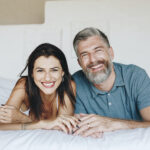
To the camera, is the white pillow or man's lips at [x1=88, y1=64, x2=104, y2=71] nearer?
man's lips at [x1=88, y1=64, x2=104, y2=71]

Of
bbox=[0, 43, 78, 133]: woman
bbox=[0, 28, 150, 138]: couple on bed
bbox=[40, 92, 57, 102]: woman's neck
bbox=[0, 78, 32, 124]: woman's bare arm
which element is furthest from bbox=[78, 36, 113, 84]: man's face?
bbox=[0, 78, 32, 124]: woman's bare arm

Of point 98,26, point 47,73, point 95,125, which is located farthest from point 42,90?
point 98,26

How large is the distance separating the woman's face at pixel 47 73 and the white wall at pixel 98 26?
845 millimetres

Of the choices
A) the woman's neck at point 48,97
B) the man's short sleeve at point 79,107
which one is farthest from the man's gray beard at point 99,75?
the woman's neck at point 48,97

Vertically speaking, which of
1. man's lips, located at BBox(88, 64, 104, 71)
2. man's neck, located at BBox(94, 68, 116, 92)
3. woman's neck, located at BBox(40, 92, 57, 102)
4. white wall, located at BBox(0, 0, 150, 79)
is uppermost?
white wall, located at BBox(0, 0, 150, 79)

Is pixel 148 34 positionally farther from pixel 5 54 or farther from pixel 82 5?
pixel 5 54

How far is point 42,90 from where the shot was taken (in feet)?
4.31

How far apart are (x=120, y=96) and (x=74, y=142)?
2.01 ft

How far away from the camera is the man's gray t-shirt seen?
1.19 m

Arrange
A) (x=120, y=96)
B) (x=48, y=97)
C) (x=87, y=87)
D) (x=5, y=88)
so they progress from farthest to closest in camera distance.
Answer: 1. (x=5, y=88)
2. (x=48, y=97)
3. (x=87, y=87)
4. (x=120, y=96)

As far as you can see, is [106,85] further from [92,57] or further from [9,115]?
[9,115]

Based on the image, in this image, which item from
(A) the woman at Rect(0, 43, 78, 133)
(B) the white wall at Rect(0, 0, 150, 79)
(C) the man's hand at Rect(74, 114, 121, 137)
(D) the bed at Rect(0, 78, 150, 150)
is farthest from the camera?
(B) the white wall at Rect(0, 0, 150, 79)

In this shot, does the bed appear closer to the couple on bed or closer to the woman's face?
the couple on bed

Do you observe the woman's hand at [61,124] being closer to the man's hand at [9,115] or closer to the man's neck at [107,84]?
the man's hand at [9,115]
